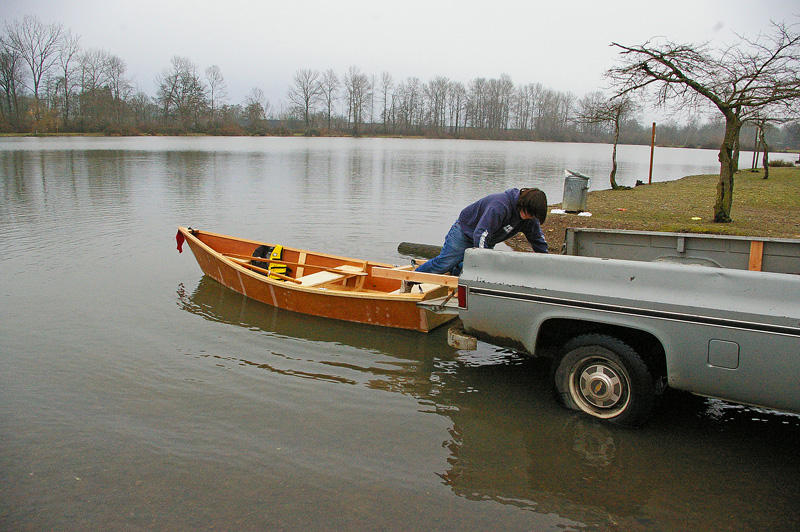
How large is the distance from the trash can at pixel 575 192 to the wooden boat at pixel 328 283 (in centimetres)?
861

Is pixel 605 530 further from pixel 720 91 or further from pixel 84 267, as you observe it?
pixel 720 91

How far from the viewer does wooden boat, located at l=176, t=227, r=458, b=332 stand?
7.06 meters

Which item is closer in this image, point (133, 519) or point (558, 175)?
point (133, 519)

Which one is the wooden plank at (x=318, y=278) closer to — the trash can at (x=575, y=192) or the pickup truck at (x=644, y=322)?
the pickup truck at (x=644, y=322)

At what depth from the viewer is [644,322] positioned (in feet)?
14.1

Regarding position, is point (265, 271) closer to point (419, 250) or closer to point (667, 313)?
point (419, 250)

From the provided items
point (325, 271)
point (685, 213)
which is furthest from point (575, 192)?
point (325, 271)

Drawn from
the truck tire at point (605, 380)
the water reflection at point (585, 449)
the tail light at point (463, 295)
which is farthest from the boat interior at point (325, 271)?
the truck tire at point (605, 380)

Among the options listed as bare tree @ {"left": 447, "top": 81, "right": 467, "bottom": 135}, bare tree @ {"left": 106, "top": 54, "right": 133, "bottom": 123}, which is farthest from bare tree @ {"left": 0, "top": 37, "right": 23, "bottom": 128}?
bare tree @ {"left": 447, "top": 81, "right": 467, "bottom": 135}

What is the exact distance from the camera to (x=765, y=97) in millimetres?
12641

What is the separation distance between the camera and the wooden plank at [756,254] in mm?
5496

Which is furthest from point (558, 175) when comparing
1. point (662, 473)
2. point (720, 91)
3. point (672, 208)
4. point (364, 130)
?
point (364, 130)

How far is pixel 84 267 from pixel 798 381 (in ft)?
35.4

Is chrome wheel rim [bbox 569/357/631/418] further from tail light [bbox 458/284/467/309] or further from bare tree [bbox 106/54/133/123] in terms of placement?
bare tree [bbox 106/54/133/123]
